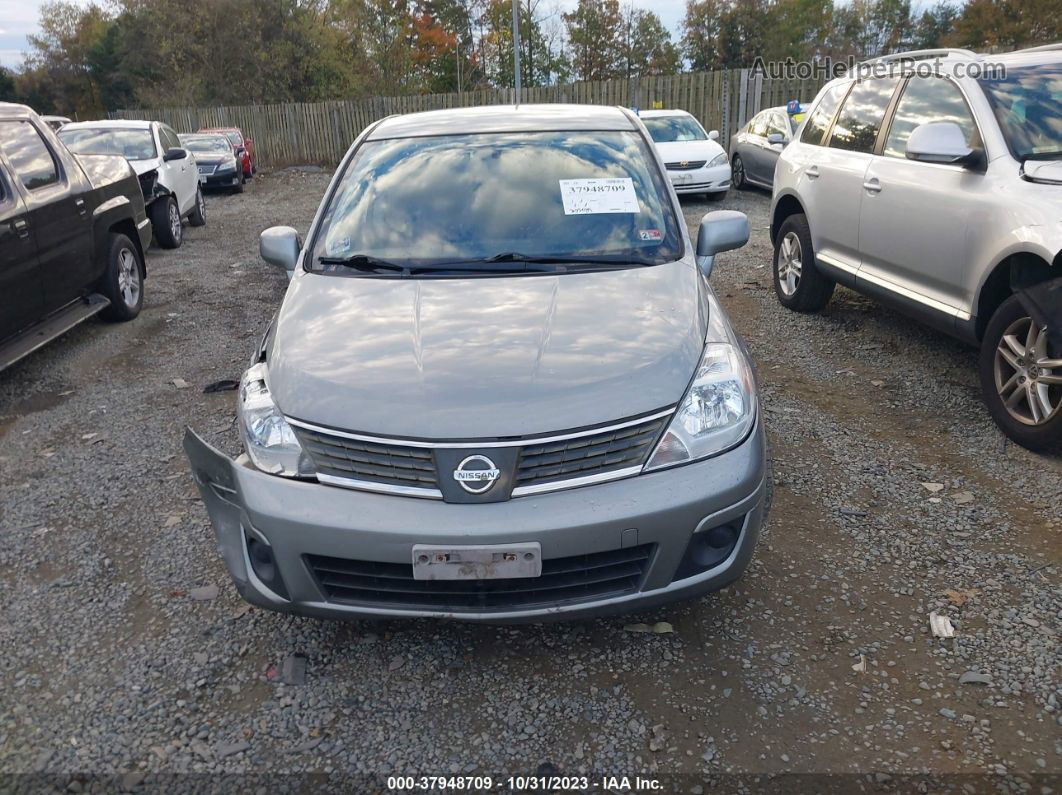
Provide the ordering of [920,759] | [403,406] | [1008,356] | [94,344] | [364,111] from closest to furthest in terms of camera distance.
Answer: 1. [920,759]
2. [403,406]
3. [1008,356]
4. [94,344]
5. [364,111]

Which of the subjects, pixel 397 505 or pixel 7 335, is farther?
pixel 7 335

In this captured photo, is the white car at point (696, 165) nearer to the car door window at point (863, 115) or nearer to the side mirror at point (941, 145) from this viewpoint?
the car door window at point (863, 115)

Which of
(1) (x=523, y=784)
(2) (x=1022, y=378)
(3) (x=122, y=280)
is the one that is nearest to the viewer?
(1) (x=523, y=784)

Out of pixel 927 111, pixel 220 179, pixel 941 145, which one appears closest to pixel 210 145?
pixel 220 179

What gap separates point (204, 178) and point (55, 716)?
16.6 meters

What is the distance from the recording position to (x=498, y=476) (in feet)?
8.24

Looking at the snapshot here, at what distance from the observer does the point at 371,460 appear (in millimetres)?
2592

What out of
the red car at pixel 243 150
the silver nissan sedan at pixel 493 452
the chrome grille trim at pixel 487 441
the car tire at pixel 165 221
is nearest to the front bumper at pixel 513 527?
the silver nissan sedan at pixel 493 452

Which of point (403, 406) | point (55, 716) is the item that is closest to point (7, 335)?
point (55, 716)

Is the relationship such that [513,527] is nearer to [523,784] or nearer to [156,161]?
[523,784]

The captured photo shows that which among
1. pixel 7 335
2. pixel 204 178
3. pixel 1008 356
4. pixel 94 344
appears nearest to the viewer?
pixel 1008 356

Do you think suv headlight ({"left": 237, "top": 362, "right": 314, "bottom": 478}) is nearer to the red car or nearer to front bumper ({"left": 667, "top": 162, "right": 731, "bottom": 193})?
front bumper ({"left": 667, "top": 162, "right": 731, "bottom": 193})

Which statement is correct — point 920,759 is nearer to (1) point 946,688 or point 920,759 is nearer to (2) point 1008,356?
(1) point 946,688

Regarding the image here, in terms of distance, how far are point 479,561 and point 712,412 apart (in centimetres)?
92
